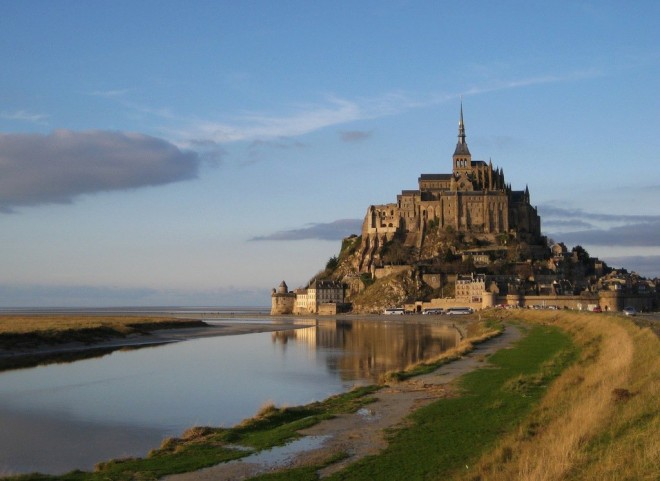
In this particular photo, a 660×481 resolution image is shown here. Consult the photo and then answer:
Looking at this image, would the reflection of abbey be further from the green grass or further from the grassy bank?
the grassy bank

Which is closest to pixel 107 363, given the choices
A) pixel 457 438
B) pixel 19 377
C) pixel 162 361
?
pixel 162 361

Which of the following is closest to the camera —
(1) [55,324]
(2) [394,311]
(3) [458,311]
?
(1) [55,324]

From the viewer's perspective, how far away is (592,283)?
372 ft

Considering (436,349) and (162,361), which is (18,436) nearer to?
(162,361)

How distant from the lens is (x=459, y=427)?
15.7 metres

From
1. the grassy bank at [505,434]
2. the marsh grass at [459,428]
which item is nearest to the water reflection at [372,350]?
the marsh grass at [459,428]

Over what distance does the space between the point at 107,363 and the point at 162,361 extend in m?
3.07

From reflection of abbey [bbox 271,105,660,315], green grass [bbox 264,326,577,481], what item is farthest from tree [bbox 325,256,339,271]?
green grass [bbox 264,326,577,481]

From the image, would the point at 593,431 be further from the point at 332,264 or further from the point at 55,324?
the point at 332,264

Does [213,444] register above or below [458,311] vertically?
below

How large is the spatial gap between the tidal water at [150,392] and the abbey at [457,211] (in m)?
78.9

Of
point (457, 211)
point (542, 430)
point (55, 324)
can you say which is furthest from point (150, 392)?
point (457, 211)

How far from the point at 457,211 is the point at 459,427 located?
4486 inches

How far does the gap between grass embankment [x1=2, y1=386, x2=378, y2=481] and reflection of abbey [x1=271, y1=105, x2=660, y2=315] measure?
86412mm
